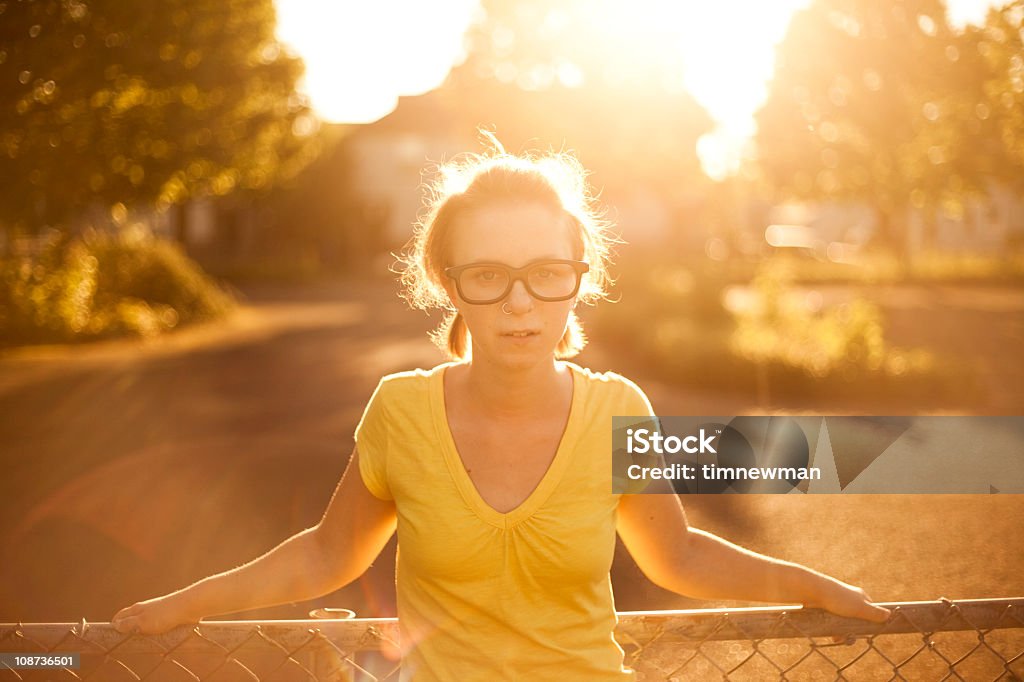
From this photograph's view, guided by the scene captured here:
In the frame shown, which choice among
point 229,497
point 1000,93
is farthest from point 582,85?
point 229,497

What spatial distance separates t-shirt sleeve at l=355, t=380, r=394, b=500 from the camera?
7.16 ft

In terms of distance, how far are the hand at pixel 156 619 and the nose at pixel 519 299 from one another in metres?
0.90

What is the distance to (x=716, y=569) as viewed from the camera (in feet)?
7.15

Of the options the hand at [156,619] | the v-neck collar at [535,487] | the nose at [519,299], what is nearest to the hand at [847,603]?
the v-neck collar at [535,487]

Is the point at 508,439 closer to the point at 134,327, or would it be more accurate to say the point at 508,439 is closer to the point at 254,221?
the point at 134,327

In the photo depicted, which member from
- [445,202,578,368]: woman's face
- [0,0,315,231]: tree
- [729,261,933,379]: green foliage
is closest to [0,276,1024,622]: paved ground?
[729,261,933,379]: green foliage

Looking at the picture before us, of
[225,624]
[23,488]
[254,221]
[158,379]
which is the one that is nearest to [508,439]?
[225,624]

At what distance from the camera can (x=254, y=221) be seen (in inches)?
2045

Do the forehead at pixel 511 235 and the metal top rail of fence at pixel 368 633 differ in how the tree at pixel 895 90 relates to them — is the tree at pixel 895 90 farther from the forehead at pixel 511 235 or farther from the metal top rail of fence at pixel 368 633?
the forehead at pixel 511 235

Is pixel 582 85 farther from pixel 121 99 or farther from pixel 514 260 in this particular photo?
pixel 514 260

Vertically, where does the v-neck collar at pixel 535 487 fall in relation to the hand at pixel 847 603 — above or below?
above

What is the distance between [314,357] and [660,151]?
1579cm

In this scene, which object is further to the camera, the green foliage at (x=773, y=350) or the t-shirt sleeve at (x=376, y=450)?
the green foliage at (x=773, y=350)

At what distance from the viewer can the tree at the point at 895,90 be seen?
40.2 feet
